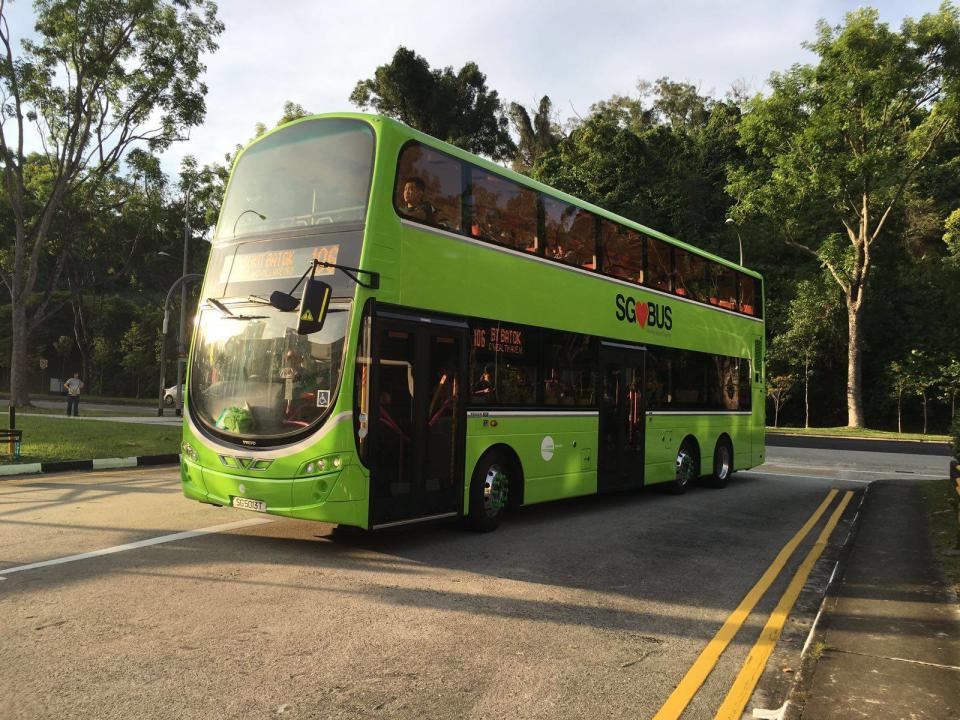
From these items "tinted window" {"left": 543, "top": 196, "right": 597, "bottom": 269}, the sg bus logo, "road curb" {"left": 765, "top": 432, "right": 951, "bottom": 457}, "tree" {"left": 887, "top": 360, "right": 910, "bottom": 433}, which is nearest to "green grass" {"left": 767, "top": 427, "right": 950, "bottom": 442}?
"road curb" {"left": 765, "top": 432, "right": 951, "bottom": 457}

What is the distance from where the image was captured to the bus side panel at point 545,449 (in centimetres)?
807

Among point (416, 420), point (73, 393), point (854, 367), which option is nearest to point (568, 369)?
point (416, 420)

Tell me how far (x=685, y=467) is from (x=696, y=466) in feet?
1.20

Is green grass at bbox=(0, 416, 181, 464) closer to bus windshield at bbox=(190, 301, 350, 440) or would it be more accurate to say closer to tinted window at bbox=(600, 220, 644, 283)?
bus windshield at bbox=(190, 301, 350, 440)

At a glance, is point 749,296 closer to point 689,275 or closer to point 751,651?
point 689,275

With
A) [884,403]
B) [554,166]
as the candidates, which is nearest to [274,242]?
[884,403]

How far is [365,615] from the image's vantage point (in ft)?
16.7

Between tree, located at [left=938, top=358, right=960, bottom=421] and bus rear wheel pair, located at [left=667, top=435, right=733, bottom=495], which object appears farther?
tree, located at [left=938, top=358, right=960, bottom=421]

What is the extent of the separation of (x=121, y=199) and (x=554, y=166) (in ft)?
99.3

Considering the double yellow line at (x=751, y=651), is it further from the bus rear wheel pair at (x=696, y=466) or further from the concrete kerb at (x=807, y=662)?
the bus rear wheel pair at (x=696, y=466)

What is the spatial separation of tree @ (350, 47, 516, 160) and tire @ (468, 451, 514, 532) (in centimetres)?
4552

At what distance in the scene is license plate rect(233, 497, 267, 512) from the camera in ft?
22.0

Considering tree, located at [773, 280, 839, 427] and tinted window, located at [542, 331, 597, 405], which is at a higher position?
tree, located at [773, 280, 839, 427]

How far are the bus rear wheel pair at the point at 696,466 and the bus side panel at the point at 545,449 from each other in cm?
290
